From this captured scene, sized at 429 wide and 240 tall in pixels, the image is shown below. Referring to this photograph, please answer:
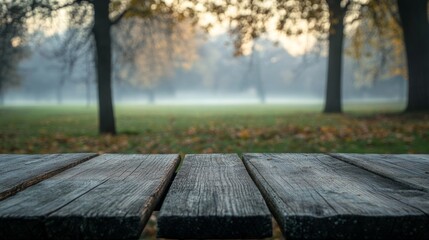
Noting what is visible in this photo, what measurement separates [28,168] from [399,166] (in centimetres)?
156

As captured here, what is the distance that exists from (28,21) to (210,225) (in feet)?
32.4

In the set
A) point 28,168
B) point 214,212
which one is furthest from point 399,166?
point 28,168

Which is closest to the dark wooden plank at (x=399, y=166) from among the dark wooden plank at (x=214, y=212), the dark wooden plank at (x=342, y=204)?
the dark wooden plank at (x=342, y=204)

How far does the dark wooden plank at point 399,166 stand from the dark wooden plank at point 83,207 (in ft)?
2.75

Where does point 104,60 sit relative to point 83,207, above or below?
above

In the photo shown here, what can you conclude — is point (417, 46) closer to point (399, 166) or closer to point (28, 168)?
point (399, 166)

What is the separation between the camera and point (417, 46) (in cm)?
1218

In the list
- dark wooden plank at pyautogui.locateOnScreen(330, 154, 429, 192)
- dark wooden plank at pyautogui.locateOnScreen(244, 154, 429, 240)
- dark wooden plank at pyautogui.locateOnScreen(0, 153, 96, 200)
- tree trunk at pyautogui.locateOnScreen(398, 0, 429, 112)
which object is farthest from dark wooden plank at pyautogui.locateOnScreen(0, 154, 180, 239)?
tree trunk at pyautogui.locateOnScreen(398, 0, 429, 112)

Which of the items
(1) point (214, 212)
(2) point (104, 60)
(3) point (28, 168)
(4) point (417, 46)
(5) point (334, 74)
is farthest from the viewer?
(5) point (334, 74)

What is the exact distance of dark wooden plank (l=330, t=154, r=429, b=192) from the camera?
1.24m

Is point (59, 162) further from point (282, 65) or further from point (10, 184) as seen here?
point (282, 65)

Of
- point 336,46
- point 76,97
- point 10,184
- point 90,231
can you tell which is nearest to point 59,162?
point 10,184

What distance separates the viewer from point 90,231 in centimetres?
83

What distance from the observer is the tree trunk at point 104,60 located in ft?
30.9
